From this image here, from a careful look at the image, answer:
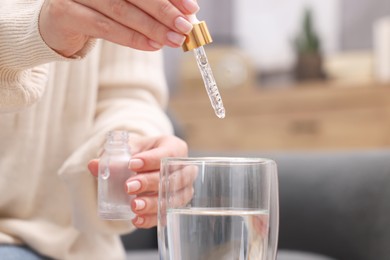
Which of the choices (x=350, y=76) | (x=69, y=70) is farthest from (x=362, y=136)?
(x=69, y=70)

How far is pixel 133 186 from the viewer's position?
757 millimetres

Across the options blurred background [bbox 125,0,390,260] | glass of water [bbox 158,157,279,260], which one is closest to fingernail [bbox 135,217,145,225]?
glass of water [bbox 158,157,279,260]

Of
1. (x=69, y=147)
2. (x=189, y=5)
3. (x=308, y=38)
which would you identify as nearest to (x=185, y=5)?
(x=189, y=5)

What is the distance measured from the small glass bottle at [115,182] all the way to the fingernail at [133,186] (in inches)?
1.2

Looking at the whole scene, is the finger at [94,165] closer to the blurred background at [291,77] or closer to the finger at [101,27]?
the finger at [101,27]

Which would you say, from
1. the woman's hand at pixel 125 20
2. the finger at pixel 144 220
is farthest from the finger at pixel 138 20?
the finger at pixel 144 220

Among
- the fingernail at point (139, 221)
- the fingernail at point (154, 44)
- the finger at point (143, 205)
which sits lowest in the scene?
the fingernail at point (139, 221)

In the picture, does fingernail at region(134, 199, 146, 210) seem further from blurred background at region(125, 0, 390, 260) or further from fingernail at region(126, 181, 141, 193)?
Answer: blurred background at region(125, 0, 390, 260)

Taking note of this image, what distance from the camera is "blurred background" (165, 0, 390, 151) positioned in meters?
2.55

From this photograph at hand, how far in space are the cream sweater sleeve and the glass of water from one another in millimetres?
172

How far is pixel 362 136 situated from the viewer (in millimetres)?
2520

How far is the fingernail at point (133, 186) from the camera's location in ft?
2.48

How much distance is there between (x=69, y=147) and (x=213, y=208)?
0.46m

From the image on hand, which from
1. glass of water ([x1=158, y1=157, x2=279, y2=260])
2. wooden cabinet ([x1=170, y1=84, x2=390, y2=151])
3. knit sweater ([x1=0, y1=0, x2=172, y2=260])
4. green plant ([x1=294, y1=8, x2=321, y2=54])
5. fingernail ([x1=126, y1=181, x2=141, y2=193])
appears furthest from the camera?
green plant ([x1=294, y1=8, x2=321, y2=54])
